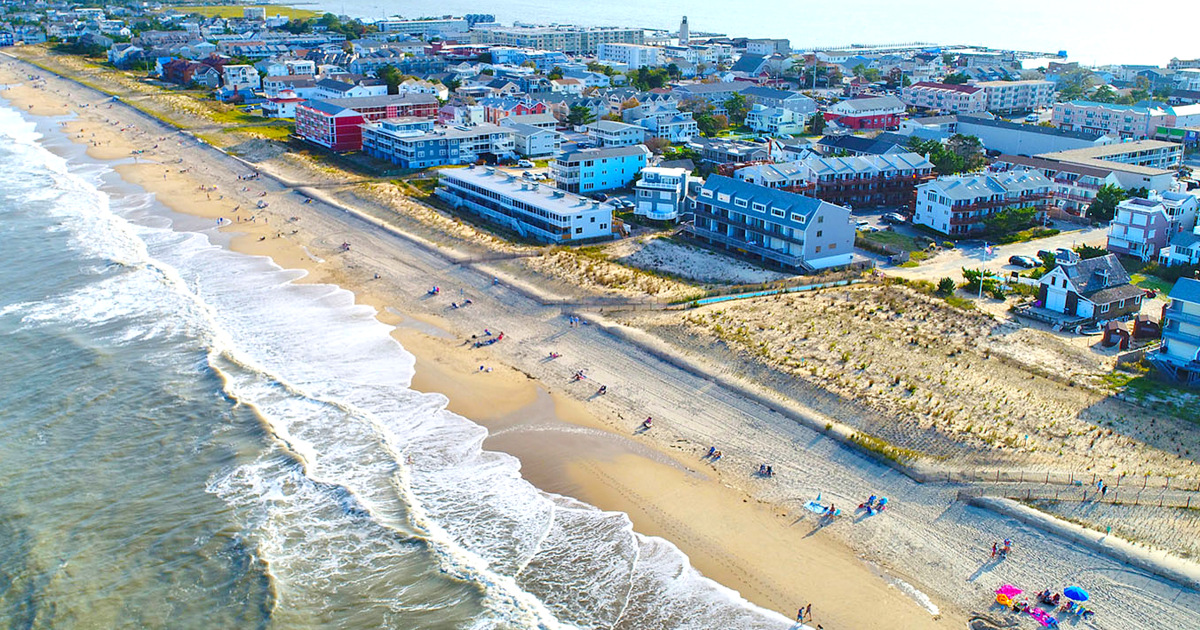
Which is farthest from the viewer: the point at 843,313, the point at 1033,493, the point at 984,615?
the point at 843,313

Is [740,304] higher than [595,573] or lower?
higher

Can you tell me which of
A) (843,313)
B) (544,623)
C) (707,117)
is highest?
(707,117)

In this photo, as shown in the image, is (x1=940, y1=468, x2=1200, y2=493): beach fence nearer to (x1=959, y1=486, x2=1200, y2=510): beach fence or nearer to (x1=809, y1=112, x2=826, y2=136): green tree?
(x1=959, y1=486, x2=1200, y2=510): beach fence

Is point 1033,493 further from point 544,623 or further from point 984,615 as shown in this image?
point 544,623

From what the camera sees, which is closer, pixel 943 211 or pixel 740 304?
pixel 740 304

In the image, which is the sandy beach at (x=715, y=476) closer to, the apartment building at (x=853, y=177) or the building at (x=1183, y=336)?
the building at (x=1183, y=336)

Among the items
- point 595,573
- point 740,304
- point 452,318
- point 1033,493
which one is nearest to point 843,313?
point 740,304

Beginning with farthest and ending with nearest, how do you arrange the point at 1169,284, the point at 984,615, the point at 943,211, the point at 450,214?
1. the point at 450,214
2. the point at 943,211
3. the point at 1169,284
4. the point at 984,615

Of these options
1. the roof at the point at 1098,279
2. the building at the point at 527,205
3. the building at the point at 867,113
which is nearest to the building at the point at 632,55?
the building at the point at 867,113
